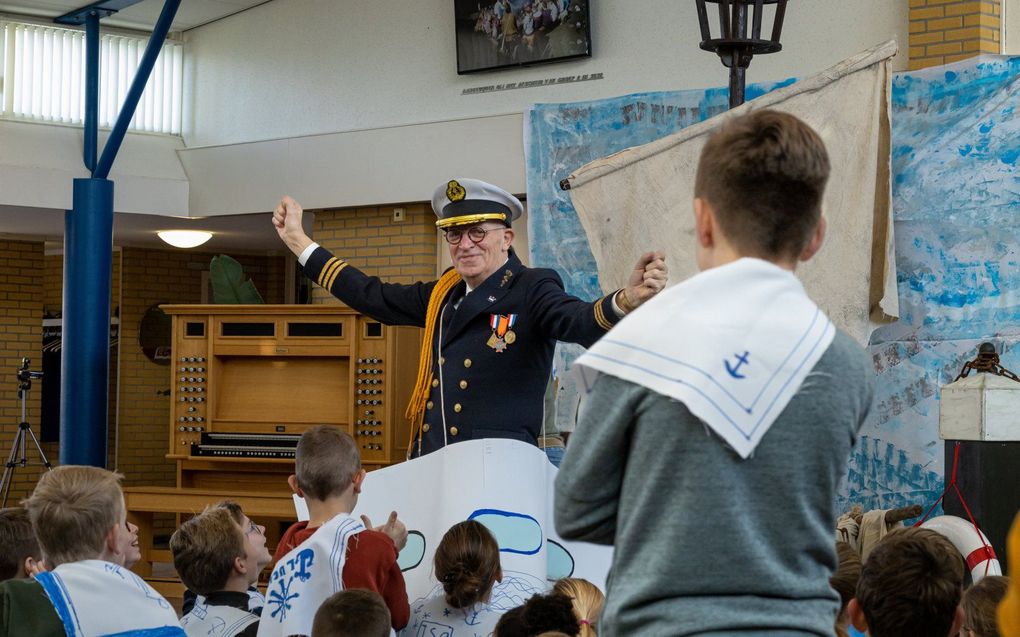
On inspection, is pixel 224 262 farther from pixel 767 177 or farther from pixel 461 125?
pixel 767 177

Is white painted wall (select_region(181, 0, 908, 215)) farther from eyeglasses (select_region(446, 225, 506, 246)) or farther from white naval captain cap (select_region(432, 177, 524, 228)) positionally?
eyeglasses (select_region(446, 225, 506, 246))

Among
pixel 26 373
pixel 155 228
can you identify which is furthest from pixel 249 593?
pixel 26 373

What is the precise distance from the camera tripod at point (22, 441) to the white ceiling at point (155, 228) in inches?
48.0

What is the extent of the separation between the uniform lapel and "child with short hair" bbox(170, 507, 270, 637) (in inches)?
34.9

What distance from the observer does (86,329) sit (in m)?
9.41

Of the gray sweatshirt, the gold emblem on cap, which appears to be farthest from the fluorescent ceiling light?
the gray sweatshirt

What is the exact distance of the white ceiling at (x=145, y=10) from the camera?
963cm

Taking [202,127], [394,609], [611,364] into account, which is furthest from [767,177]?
[202,127]

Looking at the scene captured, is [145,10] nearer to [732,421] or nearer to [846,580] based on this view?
[846,580]

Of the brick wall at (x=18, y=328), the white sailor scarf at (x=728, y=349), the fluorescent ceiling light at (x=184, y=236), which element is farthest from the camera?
the brick wall at (x=18, y=328)

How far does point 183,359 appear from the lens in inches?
370

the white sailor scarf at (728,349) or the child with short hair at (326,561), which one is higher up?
the white sailor scarf at (728,349)

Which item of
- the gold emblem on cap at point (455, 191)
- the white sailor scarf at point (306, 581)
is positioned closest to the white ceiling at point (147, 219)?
the gold emblem on cap at point (455, 191)

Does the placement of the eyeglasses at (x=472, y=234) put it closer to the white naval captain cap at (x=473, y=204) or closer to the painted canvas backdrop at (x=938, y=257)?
the white naval captain cap at (x=473, y=204)
